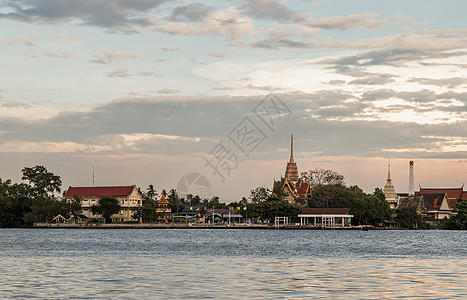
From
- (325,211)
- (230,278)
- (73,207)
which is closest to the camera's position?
(230,278)

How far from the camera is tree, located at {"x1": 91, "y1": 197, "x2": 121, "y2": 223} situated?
186875 millimetres

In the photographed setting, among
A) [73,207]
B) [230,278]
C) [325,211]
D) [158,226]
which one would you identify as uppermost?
[73,207]

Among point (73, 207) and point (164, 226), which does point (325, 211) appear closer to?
point (164, 226)

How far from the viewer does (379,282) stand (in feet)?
118

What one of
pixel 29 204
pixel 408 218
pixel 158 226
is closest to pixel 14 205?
pixel 29 204

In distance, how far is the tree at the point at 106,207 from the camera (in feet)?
613

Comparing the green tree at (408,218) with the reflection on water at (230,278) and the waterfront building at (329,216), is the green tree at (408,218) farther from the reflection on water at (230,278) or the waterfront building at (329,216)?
the reflection on water at (230,278)

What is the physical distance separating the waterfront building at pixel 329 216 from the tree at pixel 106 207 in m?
57.4

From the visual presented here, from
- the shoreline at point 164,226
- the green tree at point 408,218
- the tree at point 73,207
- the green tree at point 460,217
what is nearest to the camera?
the green tree at point 460,217

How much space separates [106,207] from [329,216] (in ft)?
222

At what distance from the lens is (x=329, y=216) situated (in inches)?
6550

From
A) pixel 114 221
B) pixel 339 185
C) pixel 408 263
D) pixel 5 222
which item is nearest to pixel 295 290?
pixel 408 263

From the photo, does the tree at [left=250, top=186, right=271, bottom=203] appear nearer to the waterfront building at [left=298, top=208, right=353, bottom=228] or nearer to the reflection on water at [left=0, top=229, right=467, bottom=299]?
the waterfront building at [left=298, top=208, right=353, bottom=228]

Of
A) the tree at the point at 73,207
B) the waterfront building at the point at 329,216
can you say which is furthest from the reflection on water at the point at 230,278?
the tree at the point at 73,207
